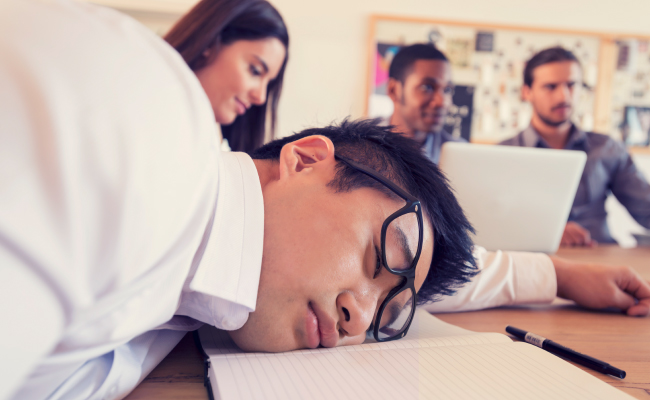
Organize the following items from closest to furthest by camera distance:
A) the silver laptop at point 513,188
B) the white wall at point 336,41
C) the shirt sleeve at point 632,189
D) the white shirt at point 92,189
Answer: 1. the white shirt at point 92,189
2. the silver laptop at point 513,188
3. the shirt sleeve at point 632,189
4. the white wall at point 336,41

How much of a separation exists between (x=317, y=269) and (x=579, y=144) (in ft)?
8.17

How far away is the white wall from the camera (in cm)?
290

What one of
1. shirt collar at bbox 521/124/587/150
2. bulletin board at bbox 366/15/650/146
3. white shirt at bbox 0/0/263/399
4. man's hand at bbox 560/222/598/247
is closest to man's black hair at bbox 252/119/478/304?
white shirt at bbox 0/0/263/399

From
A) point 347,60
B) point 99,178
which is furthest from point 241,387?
point 347,60

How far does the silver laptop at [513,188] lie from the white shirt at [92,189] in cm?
80

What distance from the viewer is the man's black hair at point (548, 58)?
8.29 feet

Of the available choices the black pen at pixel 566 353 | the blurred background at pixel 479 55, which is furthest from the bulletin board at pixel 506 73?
the black pen at pixel 566 353

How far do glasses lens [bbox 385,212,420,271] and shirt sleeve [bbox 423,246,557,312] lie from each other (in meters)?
0.24

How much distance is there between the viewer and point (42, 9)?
1.25ft

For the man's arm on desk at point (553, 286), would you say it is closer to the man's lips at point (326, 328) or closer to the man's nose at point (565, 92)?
the man's lips at point (326, 328)

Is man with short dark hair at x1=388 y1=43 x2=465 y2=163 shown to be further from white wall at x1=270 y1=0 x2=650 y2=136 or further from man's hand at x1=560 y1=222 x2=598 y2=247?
man's hand at x1=560 y1=222 x2=598 y2=247

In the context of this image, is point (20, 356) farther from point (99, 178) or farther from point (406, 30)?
point (406, 30)

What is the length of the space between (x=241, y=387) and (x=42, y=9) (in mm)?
360

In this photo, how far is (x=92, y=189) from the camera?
31 cm
